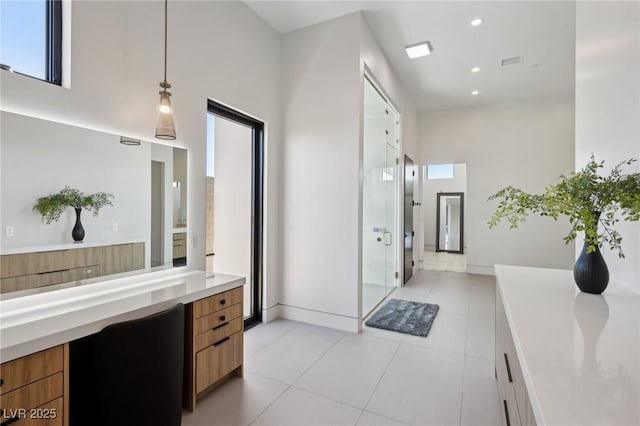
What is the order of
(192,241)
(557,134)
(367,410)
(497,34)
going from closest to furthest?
(367,410)
(192,241)
(497,34)
(557,134)

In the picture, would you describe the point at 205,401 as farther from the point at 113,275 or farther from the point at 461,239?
the point at 461,239

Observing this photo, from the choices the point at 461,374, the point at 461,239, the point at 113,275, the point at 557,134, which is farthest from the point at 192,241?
the point at 461,239

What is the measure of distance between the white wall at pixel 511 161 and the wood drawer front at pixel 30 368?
6478 mm

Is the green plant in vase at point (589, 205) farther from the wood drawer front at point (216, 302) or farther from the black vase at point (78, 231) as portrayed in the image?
the black vase at point (78, 231)

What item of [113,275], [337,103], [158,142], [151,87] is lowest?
[113,275]

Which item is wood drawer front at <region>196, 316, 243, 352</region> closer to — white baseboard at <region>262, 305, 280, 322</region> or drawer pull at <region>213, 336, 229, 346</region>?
drawer pull at <region>213, 336, 229, 346</region>

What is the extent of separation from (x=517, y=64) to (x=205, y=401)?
222 inches

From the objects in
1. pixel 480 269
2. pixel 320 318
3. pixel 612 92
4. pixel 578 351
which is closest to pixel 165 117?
pixel 578 351

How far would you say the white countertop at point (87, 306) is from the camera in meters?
1.19

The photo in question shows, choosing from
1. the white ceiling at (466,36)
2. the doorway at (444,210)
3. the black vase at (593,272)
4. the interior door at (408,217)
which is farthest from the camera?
the doorway at (444,210)

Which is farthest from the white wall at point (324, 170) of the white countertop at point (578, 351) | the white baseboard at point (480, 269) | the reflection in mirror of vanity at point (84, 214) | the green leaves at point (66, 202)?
the white baseboard at point (480, 269)

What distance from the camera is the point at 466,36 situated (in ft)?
12.0

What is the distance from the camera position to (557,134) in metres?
5.53

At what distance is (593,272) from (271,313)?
9.58 ft
